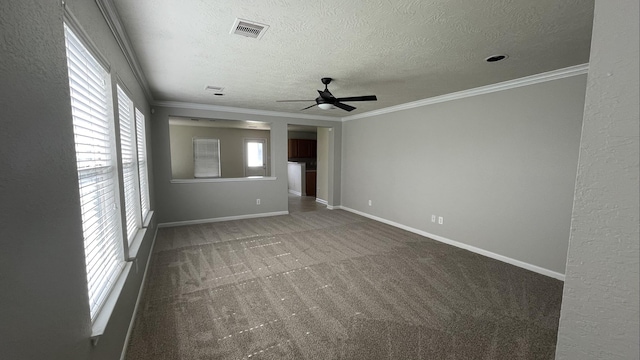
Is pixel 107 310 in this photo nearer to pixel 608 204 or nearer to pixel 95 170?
pixel 95 170

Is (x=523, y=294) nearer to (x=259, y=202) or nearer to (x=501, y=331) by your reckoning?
(x=501, y=331)

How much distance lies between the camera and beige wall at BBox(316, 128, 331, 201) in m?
6.90

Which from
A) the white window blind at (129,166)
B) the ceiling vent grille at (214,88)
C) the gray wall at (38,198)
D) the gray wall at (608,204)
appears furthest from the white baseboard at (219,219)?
the gray wall at (608,204)

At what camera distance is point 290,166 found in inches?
365

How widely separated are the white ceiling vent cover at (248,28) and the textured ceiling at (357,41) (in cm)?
5

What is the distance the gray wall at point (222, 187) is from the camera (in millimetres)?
4789

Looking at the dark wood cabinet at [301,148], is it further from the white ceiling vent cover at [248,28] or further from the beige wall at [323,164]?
the white ceiling vent cover at [248,28]

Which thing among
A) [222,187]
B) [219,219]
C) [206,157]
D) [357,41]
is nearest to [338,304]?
[357,41]

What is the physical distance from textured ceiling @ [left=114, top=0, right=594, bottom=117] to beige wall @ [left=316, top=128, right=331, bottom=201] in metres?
3.35

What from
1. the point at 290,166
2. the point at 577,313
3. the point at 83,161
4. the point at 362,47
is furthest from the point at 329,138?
the point at 577,313

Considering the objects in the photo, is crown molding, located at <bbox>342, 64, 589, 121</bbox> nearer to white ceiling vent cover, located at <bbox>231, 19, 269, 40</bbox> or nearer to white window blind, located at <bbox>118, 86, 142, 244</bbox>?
white ceiling vent cover, located at <bbox>231, 19, 269, 40</bbox>

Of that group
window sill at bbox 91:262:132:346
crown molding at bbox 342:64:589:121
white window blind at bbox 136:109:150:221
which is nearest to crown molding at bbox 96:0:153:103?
white window blind at bbox 136:109:150:221

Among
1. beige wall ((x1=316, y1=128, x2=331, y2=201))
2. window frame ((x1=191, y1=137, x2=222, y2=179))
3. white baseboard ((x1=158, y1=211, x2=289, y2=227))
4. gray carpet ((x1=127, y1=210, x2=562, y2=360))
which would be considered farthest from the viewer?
window frame ((x1=191, y1=137, x2=222, y2=179))

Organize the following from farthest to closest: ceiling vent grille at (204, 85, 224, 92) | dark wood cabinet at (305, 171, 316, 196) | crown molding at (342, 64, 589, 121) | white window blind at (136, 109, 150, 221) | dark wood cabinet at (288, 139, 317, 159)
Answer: dark wood cabinet at (288, 139, 317, 159) → dark wood cabinet at (305, 171, 316, 196) → ceiling vent grille at (204, 85, 224, 92) → white window blind at (136, 109, 150, 221) → crown molding at (342, 64, 589, 121)
